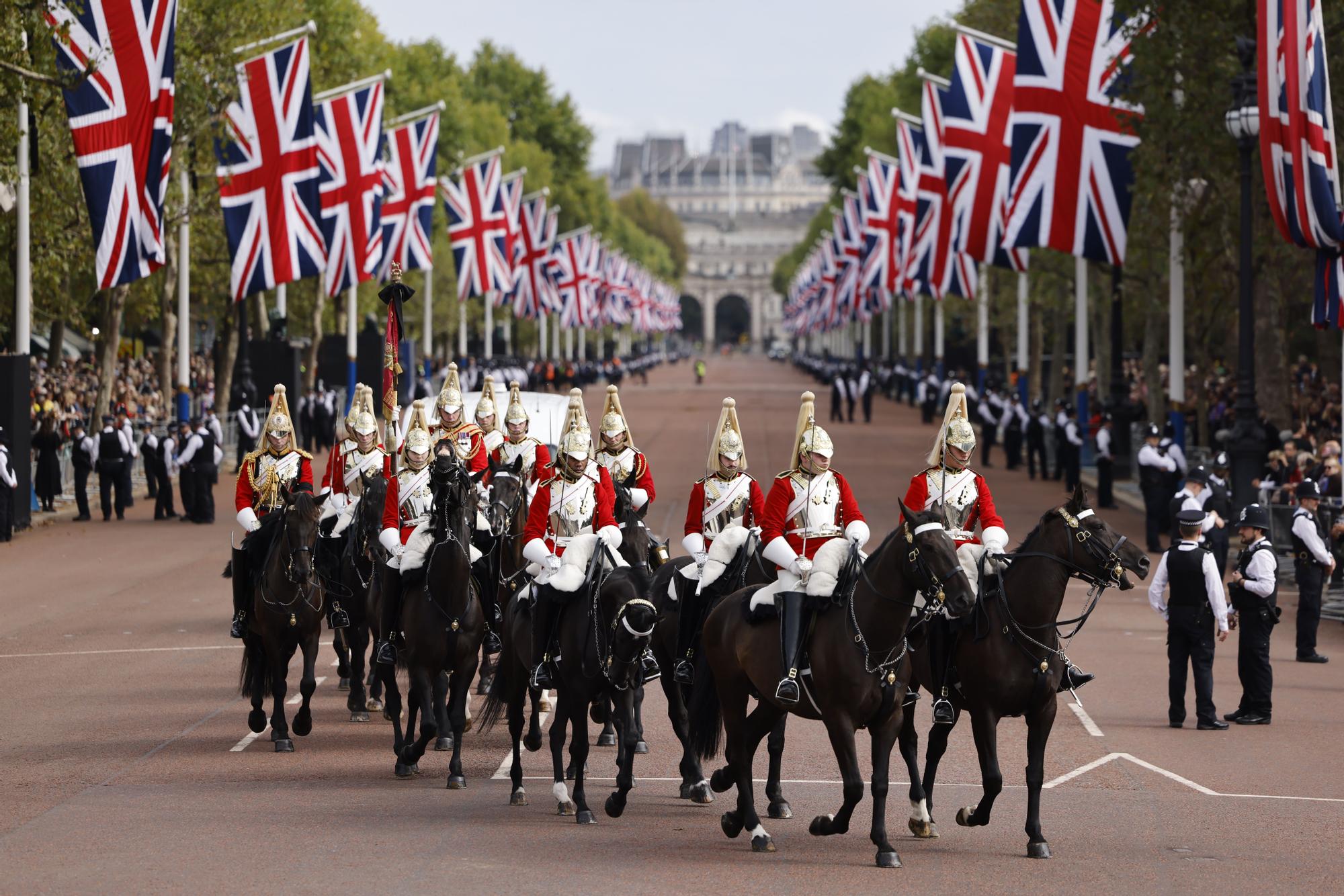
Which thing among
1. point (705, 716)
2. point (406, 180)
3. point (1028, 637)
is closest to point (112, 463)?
point (406, 180)

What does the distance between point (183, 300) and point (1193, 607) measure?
28934mm

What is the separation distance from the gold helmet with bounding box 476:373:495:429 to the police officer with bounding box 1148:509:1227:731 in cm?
670

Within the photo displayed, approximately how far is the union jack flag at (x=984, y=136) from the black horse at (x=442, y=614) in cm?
2619

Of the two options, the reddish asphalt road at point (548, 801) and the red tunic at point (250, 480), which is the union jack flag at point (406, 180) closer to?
the reddish asphalt road at point (548, 801)

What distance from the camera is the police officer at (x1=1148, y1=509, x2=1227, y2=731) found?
15.3 m

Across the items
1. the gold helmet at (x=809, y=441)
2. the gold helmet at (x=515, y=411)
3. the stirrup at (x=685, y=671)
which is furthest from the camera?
the gold helmet at (x=515, y=411)

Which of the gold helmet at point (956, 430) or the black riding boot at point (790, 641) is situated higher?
the gold helmet at point (956, 430)

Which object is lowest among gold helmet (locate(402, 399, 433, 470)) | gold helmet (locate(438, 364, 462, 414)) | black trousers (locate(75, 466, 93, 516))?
black trousers (locate(75, 466, 93, 516))

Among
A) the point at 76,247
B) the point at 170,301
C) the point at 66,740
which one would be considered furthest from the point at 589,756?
the point at 170,301

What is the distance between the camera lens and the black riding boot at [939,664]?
1182 centimetres

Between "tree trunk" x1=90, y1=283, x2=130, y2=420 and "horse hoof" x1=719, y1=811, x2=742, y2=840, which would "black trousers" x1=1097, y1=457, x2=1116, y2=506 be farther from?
"horse hoof" x1=719, y1=811, x2=742, y2=840

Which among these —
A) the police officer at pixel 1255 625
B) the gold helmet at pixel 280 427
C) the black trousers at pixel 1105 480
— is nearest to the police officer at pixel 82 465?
the black trousers at pixel 1105 480

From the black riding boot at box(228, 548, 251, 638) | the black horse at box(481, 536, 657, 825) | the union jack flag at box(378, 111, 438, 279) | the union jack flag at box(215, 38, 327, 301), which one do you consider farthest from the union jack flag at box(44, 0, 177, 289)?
the union jack flag at box(378, 111, 438, 279)

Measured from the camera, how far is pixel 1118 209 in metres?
32.0
